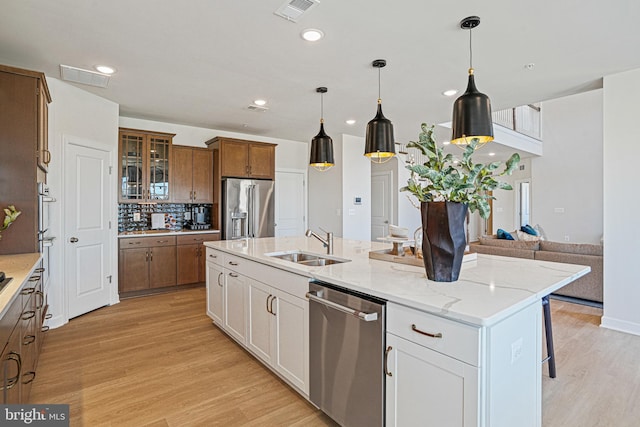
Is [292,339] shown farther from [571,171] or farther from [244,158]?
[571,171]

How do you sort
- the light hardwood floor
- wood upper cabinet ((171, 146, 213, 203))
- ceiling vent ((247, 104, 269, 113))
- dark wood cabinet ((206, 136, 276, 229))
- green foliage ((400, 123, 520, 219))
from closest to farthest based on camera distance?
green foliage ((400, 123, 520, 219)) → the light hardwood floor → ceiling vent ((247, 104, 269, 113)) → wood upper cabinet ((171, 146, 213, 203)) → dark wood cabinet ((206, 136, 276, 229))

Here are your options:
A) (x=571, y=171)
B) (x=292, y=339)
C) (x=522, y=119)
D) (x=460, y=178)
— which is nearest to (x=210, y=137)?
(x=292, y=339)

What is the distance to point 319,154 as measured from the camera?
3.49 meters

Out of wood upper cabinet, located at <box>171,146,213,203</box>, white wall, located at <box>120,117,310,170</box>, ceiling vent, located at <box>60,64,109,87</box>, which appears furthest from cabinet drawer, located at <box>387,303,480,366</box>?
white wall, located at <box>120,117,310,170</box>

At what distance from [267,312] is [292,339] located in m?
0.34

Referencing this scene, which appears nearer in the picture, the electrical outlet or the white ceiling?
the electrical outlet

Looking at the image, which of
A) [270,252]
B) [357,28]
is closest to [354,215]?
[270,252]

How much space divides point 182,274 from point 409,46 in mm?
4243

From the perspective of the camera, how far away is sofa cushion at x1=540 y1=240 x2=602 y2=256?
418cm

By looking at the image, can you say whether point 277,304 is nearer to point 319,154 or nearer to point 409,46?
point 319,154

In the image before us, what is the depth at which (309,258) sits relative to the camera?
2.85 m

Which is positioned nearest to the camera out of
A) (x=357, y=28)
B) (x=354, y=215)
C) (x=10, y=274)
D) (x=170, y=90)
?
(x=10, y=274)

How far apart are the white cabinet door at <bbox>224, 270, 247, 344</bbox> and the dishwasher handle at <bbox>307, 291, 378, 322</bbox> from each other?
39.7 inches

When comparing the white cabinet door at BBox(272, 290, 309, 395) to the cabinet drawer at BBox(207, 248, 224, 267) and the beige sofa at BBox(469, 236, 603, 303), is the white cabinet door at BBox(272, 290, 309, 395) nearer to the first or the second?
the cabinet drawer at BBox(207, 248, 224, 267)
